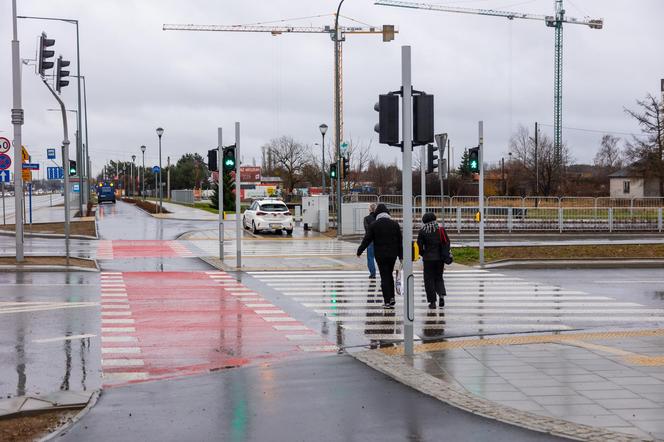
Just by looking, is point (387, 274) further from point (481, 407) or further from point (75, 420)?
point (75, 420)

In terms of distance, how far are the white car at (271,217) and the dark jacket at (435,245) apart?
2469 cm

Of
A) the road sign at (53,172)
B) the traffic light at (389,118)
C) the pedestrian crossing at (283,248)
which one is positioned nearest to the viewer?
the traffic light at (389,118)

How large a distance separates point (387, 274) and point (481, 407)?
7.85m

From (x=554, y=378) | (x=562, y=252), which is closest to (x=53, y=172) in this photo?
(x=562, y=252)

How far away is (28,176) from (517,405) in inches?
1262

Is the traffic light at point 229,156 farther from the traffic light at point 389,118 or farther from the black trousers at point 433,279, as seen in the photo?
the traffic light at point 389,118

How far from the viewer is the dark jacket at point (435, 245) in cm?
1523

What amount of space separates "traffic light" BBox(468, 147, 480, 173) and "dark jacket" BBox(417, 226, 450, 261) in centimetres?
795

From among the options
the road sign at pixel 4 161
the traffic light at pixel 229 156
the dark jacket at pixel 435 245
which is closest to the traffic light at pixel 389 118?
the dark jacket at pixel 435 245

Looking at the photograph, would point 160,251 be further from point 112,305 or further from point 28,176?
point 112,305

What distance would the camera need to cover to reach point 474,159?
22.9 metres

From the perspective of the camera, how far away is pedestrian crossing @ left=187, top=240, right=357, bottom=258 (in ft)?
93.7

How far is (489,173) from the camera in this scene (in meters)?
112

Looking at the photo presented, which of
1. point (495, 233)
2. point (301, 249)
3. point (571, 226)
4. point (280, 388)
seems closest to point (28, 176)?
point (301, 249)
